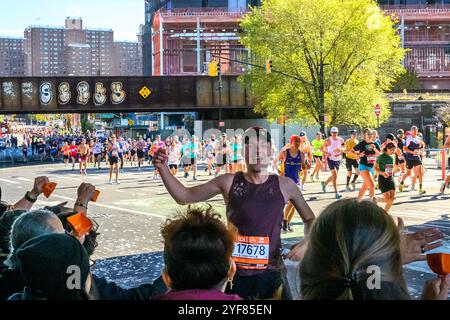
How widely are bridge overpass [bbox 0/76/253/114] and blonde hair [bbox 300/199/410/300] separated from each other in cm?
4278

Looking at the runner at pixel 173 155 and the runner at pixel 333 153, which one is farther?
the runner at pixel 173 155

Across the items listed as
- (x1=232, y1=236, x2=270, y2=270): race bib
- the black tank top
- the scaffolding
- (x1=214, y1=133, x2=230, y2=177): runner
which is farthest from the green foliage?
Result: (x1=232, y1=236, x2=270, y2=270): race bib

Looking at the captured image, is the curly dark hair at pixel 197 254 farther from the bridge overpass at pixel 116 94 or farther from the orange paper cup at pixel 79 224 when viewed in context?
the bridge overpass at pixel 116 94

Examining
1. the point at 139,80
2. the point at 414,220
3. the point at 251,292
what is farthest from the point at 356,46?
the point at 251,292

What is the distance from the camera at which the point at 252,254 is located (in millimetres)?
4805

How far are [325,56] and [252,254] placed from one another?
32.9m

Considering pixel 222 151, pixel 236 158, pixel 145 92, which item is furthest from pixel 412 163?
pixel 145 92

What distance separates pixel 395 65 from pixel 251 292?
33.9m

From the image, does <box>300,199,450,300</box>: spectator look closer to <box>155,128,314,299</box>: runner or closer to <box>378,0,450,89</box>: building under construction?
<box>155,128,314,299</box>: runner

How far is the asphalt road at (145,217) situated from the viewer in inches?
355

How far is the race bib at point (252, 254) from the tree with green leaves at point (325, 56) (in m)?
32.0

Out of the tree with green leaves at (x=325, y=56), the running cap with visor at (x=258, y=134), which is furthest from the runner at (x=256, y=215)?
the tree with green leaves at (x=325, y=56)

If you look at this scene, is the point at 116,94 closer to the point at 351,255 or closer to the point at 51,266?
the point at 51,266

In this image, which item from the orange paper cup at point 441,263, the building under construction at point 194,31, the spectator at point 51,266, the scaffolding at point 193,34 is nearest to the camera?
the orange paper cup at point 441,263
